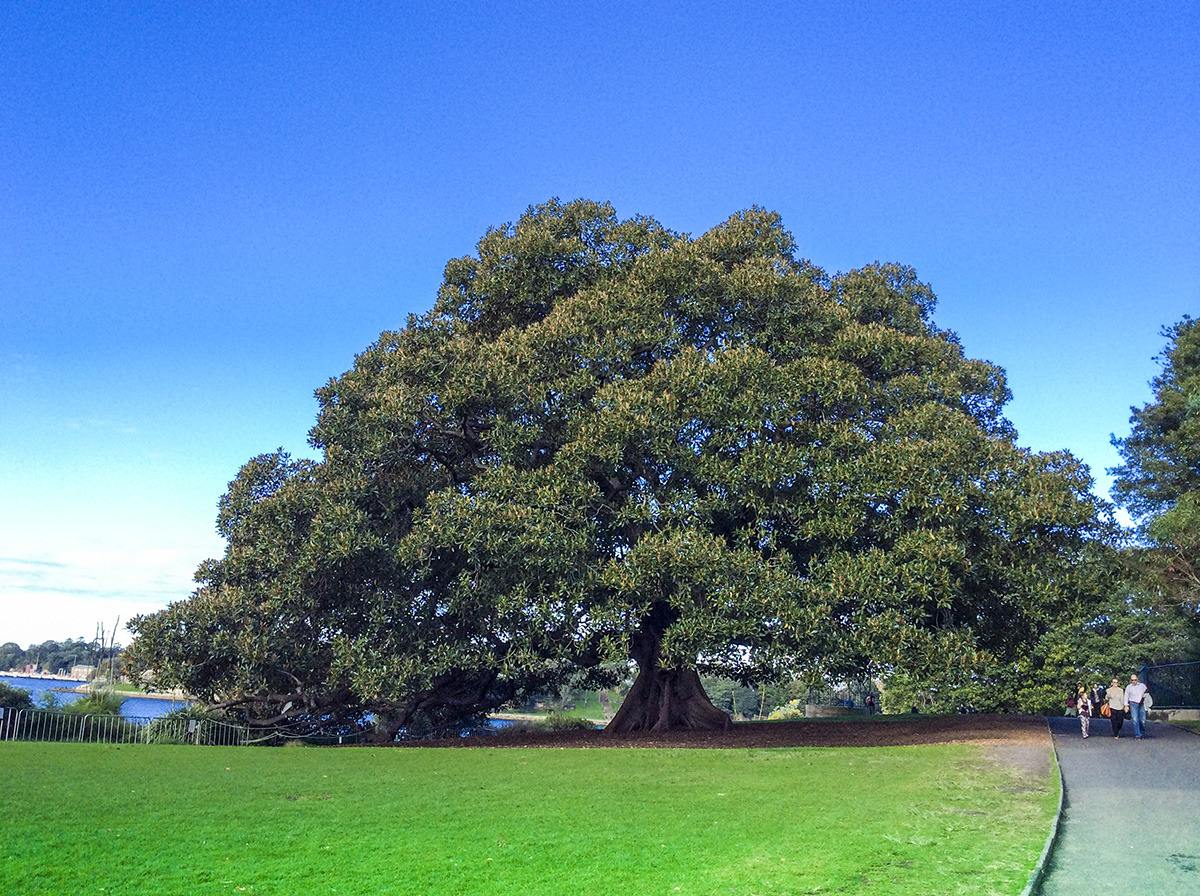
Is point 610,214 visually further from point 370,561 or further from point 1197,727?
point 1197,727

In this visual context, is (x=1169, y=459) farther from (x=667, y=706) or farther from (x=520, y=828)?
(x=520, y=828)

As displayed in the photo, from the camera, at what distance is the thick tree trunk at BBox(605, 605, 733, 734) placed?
945 inches

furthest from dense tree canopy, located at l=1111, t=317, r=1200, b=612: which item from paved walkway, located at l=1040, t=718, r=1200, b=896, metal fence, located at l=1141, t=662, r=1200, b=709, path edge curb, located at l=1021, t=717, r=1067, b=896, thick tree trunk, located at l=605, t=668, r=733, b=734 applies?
path edge curb, located at l=1021, t=717, r=1067, b=896

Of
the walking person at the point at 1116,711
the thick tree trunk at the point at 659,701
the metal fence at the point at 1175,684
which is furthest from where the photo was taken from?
the metal fence at the point at 1175,684

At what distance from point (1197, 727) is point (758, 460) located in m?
13.7

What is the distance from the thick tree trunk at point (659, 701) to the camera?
24000 millimetres

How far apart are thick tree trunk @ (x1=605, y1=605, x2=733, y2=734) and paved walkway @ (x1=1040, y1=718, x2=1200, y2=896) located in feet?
31.4

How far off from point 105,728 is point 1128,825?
21672 millimetres

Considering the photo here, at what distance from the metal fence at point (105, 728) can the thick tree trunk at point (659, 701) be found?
10.1m

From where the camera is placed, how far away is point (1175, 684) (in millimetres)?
32094

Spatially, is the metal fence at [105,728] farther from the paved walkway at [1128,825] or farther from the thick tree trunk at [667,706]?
the paved walkway at [1128,825]

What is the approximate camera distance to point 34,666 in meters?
167

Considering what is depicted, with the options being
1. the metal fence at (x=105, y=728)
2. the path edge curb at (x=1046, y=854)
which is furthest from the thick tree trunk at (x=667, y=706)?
the path edge curb at (x=1046, y=854)

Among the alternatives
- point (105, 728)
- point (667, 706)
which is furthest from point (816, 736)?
point (105, 728)
